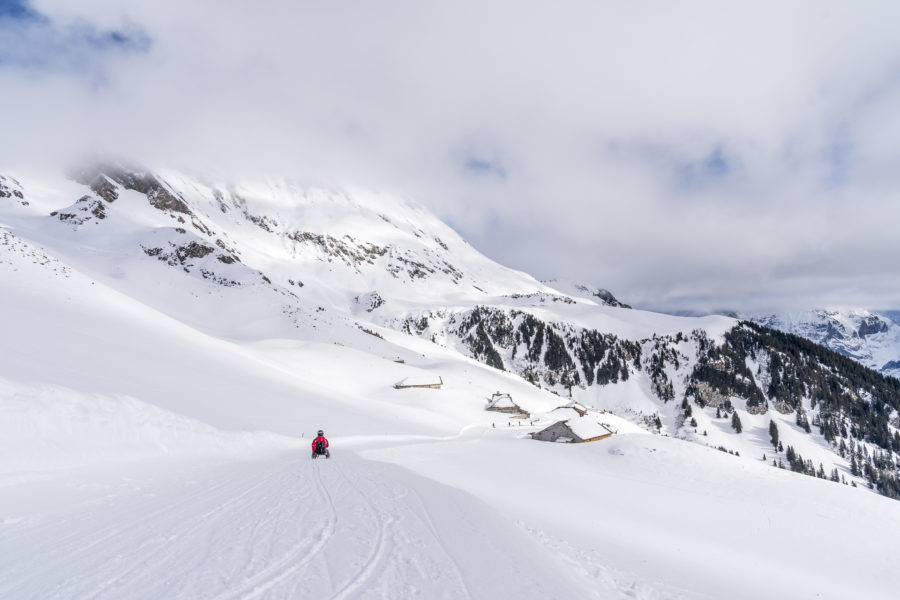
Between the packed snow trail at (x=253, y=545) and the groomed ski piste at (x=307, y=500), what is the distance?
0.05 metres

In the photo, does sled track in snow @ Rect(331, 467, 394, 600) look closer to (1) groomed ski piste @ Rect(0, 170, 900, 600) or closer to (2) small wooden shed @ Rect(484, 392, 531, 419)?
(1) groomed ski piste @ Rect(0, 170, 900, 600)

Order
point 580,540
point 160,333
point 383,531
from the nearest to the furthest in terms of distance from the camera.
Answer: point 383,531 < point 580,540 < point 160,333

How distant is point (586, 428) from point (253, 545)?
45502 millimetres

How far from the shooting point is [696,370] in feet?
511

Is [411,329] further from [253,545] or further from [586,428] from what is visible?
[253,545]

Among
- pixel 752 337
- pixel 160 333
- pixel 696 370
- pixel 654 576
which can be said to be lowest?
pixel 654 576

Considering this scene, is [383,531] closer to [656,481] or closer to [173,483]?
[173,483]

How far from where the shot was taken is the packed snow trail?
5.71 meters

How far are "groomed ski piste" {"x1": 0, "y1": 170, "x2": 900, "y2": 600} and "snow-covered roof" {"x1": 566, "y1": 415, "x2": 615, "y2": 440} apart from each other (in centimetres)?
1426

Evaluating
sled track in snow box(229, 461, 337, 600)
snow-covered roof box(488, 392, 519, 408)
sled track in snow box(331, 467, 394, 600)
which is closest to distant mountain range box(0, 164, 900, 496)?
snow-covered roof box(488, 392, 519, 408)

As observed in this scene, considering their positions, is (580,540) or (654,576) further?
(580,540)

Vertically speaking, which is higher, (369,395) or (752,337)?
(752,337)

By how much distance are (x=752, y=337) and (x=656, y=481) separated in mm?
183981

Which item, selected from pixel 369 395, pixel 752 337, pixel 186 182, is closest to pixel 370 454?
pixel 369 395
